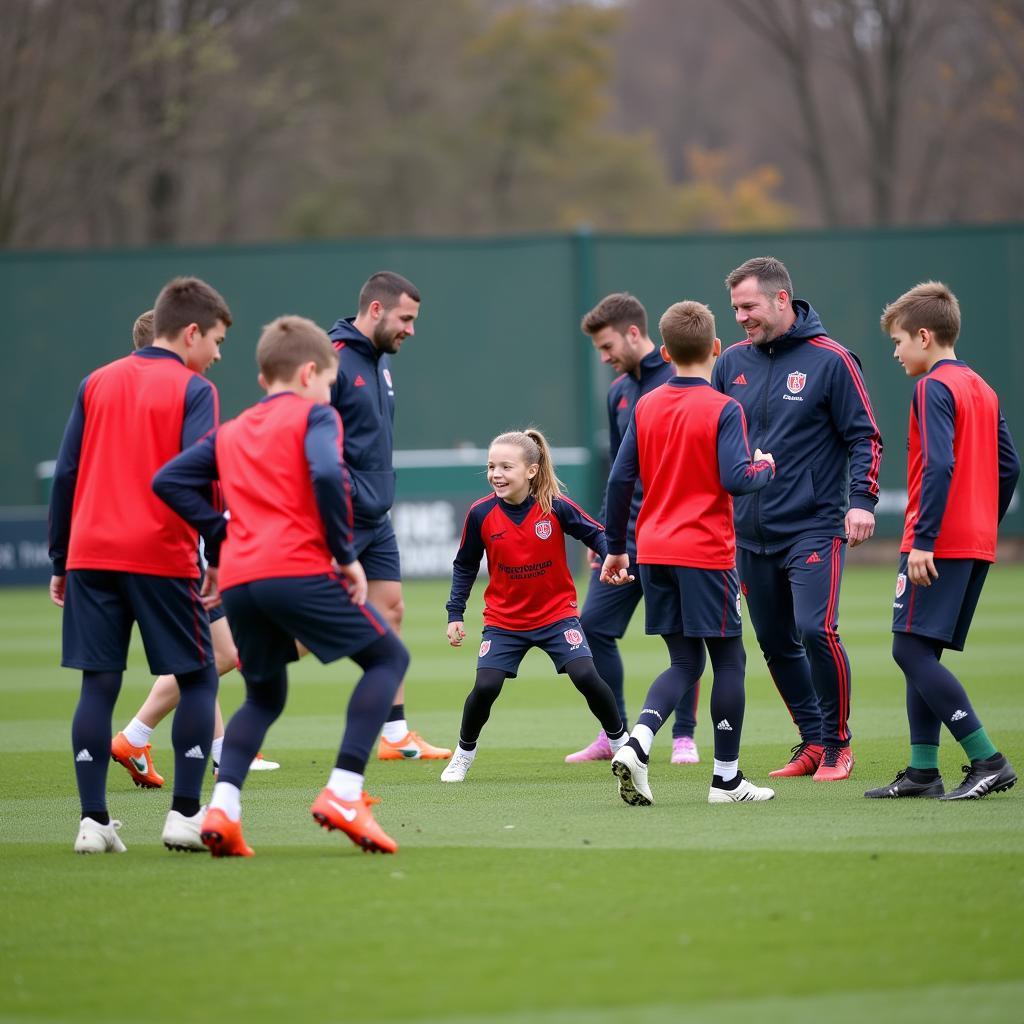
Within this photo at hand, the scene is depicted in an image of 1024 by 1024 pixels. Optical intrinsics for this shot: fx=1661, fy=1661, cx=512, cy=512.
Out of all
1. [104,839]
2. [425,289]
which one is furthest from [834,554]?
[425,289]

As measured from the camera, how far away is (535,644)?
289 inches

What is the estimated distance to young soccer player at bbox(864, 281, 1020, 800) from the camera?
623 centimetres

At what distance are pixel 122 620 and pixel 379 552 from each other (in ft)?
7.92

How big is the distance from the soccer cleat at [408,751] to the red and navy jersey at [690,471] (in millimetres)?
2052

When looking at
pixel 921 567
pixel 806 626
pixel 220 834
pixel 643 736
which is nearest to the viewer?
pixel 220 834

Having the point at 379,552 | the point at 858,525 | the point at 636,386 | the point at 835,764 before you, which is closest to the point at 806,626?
the point at 858,525

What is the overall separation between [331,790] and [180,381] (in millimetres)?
1531

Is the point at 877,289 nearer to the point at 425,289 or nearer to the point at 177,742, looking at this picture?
the point at 425,289

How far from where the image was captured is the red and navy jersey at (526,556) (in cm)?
729

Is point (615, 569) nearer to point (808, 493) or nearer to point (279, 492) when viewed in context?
point (808, 493)

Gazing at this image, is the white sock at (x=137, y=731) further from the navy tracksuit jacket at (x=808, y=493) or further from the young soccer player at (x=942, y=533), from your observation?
the young soccer player at (x=942, y=533)

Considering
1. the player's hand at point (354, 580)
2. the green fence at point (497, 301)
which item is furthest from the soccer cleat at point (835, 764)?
the green fence at point (497, 301)

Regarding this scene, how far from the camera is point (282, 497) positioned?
5320mm

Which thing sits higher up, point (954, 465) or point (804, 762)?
point (954, 465)
